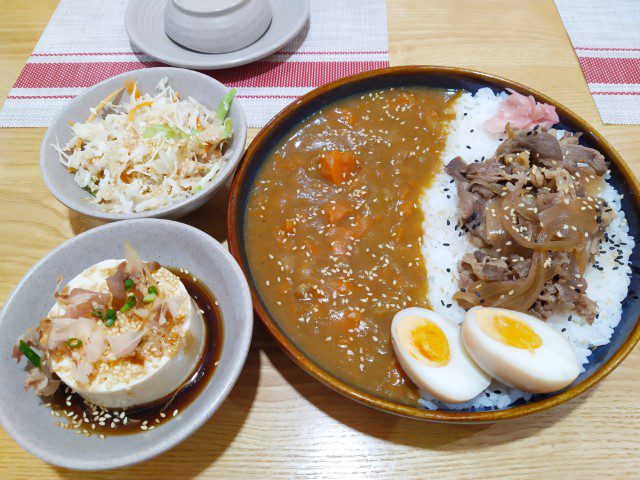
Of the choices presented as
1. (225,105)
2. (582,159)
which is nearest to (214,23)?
(225,105)

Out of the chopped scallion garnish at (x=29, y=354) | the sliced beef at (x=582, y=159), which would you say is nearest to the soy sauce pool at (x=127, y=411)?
the chopped scallion garnish at (x=29, y=354)

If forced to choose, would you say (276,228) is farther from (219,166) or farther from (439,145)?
(439,145)

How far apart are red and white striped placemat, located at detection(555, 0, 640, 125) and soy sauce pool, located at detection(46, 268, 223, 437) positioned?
2424 mm

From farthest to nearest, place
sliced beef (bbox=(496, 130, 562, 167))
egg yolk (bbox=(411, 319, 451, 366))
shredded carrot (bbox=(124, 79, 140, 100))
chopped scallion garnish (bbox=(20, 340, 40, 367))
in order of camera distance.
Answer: shredded carrot (bbox=(124, 79, 140, 100))
sliced beef (bbox=(496, 130, 562, 167))
egg yolk (bbox=(411, 319, 451, 366))
chopped scallion garnish (bbox=(20, 340, 40, 367))

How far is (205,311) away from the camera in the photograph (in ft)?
5.85

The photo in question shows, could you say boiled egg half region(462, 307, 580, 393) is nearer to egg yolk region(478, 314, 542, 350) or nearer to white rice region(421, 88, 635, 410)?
egg yolk region(478, 314, 542, 350)

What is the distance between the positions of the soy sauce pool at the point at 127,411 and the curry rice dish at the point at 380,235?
1.09 ft

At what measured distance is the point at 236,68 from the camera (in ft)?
9.32

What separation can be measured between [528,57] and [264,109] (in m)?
1.64

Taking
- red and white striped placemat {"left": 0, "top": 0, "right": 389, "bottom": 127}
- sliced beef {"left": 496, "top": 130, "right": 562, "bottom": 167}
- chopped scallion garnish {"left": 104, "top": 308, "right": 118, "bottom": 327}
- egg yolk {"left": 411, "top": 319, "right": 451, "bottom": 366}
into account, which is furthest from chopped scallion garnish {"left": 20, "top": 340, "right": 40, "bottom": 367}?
sliced beef {"left": 496, "top": 130, "right": 562, "bottom": 167}

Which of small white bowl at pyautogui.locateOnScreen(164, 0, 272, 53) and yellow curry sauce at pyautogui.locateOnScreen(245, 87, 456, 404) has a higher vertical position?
small white bowl at pyautogui.locateOnScreen(164, 0, 272, 53)

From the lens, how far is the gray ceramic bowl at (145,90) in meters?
1.88

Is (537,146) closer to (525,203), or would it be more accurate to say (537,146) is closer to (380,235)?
(525,203)

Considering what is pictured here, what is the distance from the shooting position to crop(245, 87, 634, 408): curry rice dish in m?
1.80
